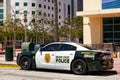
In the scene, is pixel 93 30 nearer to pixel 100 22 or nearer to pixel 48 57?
pixel 100 22

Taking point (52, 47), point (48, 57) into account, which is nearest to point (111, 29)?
point (52, 47)

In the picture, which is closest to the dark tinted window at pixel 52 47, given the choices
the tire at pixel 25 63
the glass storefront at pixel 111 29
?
the tire at pixel 25 63

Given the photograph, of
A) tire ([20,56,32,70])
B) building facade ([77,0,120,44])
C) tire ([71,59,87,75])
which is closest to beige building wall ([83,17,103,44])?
building facade ([77,0,120,44])

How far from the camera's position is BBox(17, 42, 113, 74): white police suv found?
15.8 m

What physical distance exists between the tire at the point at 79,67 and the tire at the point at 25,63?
2.84 metres

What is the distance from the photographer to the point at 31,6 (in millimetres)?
100312

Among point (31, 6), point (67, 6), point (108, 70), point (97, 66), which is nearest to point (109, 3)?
point (108, 70)

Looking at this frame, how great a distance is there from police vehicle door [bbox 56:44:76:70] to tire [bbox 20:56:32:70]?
6.30ft

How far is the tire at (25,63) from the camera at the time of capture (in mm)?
18072

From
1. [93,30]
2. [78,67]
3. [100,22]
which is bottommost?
[78,67]

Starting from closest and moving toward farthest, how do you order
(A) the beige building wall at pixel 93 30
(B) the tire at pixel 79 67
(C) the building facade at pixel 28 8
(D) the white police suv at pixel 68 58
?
(D) the white police suv at pixel 68 58, (B) the tire at pixel 79 67, (A) the beige building wall at pixel 93 30, (C) the building facade at pixel 28 8

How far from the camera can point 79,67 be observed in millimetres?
16078

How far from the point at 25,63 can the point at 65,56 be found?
2733mm

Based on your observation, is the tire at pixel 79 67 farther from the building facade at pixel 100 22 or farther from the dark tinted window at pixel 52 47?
the building facade at pixel 100 22
